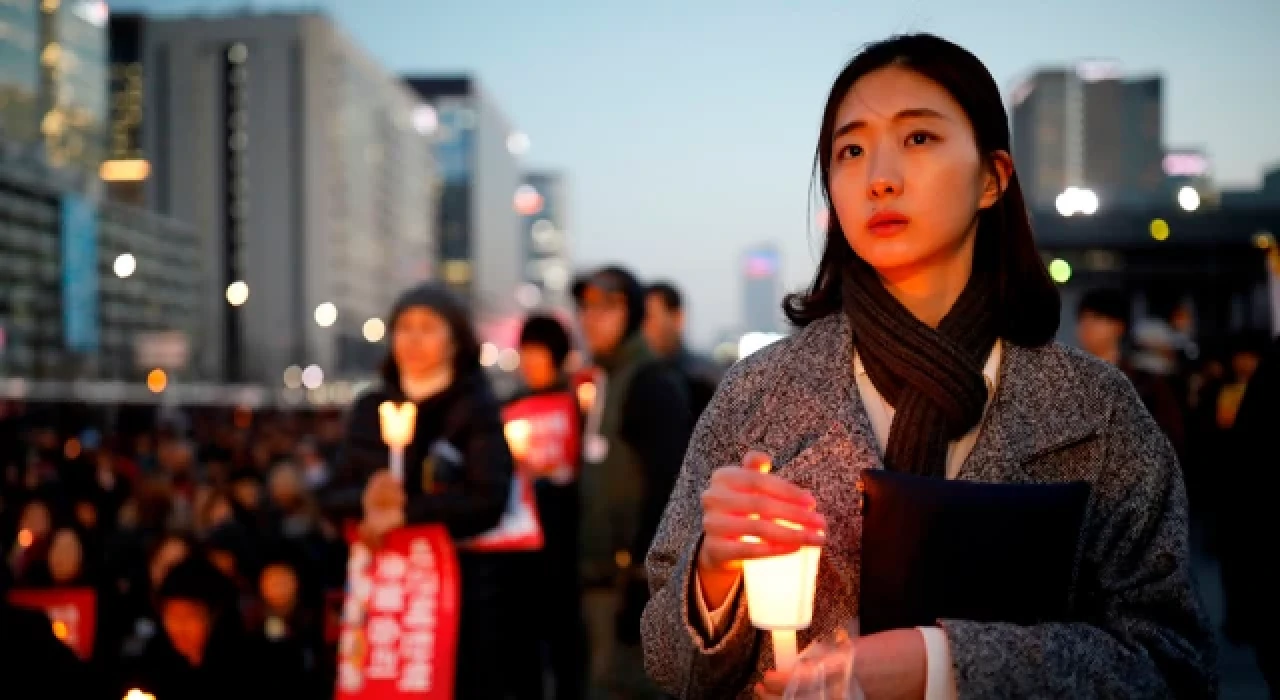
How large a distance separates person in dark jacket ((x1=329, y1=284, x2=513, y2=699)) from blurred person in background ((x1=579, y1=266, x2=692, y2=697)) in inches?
34.8

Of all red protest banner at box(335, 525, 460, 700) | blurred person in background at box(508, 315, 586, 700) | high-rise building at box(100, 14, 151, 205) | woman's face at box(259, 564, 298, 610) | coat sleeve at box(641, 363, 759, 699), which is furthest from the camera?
high-rise building at box(100, 14, 151, 205)

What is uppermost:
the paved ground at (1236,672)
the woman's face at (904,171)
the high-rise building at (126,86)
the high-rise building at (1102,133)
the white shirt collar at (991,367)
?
the high-rise building at (126,86)

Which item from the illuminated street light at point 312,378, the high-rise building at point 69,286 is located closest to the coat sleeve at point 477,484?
the high-rise building at point 69,286

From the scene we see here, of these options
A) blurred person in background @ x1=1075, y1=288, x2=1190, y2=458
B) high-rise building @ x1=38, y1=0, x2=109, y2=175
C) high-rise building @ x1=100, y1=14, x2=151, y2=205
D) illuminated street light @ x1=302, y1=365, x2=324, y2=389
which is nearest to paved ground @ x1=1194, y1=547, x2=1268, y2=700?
blurred person in background @ x1=1075, y1=288, x2=1190, y2=458

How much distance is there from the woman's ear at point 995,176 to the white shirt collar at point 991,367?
10.0 inches

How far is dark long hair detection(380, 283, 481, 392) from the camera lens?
547cm

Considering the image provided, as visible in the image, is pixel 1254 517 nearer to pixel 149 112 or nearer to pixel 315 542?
pixel 315 542

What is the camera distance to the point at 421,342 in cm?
539

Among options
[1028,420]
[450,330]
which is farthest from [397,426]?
[1028,420]

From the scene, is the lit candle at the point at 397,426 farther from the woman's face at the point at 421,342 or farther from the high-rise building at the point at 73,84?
the high-rise building at the point at 73,84

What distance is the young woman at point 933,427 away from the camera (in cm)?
188

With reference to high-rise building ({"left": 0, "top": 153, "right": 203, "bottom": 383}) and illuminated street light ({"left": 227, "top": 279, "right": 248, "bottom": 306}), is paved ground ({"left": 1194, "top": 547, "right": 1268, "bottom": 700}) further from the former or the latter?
illuminated street light ({"left": 227, "top": 279, "right": 248, "bottom": 306})

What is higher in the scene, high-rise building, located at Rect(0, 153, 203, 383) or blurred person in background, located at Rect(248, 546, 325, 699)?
high-rise building, located at Rect(0, 153, 203, 383)

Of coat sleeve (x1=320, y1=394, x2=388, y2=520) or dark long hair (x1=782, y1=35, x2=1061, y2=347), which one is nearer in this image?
dark long hair (x1=782, y1=35, x2=1061, y2=347)
